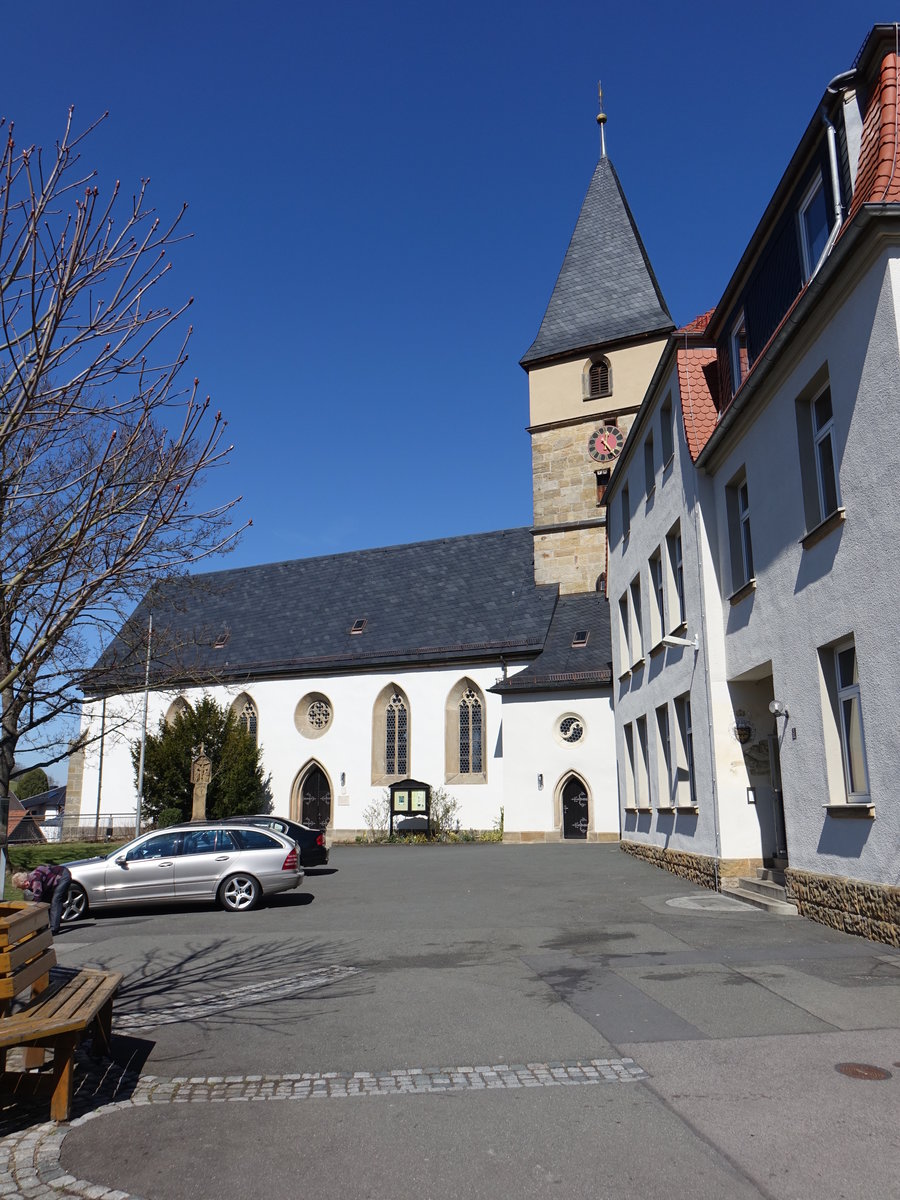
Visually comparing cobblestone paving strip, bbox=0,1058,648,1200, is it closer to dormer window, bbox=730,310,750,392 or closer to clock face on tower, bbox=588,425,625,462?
dormer window, bbox=730,310,750,392

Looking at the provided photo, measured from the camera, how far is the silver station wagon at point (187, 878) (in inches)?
592

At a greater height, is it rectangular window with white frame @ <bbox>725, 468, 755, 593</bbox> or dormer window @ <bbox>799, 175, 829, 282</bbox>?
dormer window @ <bbox>799, 175, 829, 282</bbox>

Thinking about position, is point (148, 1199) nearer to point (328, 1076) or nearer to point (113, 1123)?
point (113, 1123)

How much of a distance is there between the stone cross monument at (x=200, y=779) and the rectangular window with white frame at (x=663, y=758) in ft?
67.8

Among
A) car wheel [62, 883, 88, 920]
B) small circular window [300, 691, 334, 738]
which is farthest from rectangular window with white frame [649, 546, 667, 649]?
small circular window [300, 691, 334, 738]

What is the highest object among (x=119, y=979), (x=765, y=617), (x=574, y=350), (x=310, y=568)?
(x=574, y=350)

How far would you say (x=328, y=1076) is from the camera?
5.82m

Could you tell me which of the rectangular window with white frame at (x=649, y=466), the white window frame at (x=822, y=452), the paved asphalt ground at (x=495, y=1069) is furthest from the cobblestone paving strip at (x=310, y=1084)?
the rectangular window with white frame at (x=649, y=466)

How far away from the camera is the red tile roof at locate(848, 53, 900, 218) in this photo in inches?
384

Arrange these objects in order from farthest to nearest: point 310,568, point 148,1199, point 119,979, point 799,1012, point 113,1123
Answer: point 310,568 < point 799,1012 < point 119,979 < point 113,1123 < point 148,1199

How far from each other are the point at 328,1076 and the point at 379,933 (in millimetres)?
6111

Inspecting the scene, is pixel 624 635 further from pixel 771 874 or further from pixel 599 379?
pixel 599 379

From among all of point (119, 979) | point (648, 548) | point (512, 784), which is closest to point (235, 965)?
point (119, 979)

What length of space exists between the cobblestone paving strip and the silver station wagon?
9.20 m
